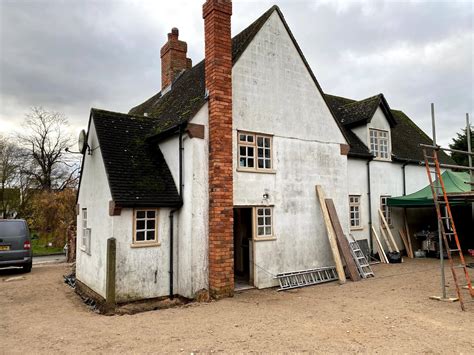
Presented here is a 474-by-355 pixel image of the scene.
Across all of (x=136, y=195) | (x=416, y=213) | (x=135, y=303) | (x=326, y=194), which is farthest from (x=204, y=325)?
(x=416, y=213)

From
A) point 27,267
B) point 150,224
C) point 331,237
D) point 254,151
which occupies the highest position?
point 254,151

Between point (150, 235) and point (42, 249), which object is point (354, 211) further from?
point (42, 249)

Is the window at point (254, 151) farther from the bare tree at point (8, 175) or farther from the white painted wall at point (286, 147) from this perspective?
the bare tree at point (8, 175)

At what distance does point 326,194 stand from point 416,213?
27.3ft

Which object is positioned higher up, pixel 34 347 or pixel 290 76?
pixel 290 76

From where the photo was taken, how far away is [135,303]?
29.6 feet

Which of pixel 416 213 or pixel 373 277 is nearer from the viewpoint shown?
pixel 373 277

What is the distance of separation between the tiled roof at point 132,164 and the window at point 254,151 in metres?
2.20


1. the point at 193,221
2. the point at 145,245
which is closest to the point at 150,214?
the point at 145,245

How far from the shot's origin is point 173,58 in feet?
61.3

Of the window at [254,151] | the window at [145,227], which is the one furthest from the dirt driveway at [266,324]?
the window at [254,151]

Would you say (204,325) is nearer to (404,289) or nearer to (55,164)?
(404,289)

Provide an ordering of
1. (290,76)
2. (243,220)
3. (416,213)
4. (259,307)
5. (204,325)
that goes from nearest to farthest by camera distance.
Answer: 1. (204,325)
2. (259,307)
3. (290,76)
4. (243,220)
5. (416,213)

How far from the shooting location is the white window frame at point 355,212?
15281 mm
